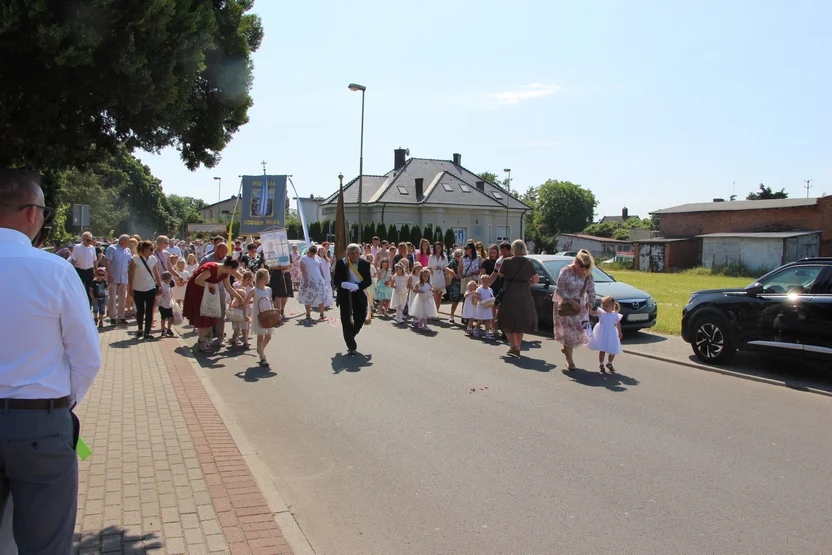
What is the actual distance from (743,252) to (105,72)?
172 ft

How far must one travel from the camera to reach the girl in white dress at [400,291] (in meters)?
16.3

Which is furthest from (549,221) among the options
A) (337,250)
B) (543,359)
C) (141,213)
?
(543,359)

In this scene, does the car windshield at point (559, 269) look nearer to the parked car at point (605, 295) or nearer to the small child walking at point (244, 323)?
the parked car at point (605, 295)

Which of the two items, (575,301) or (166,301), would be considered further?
(166,301)

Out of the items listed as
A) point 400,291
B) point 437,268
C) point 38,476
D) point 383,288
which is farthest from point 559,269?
point 38,476

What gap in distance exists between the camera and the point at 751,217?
5591 cm

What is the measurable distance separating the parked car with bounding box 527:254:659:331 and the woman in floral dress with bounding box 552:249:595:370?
2.64m

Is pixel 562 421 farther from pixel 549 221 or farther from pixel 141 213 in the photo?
pixel 549 221

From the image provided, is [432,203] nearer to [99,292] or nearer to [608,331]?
[99,292]

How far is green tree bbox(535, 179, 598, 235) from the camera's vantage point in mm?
119875

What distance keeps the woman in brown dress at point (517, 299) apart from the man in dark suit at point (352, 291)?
2.39 m

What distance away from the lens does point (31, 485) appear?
2.66m

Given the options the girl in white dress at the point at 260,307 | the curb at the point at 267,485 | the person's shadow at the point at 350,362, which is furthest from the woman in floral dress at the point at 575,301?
the curb at the point at 267,485

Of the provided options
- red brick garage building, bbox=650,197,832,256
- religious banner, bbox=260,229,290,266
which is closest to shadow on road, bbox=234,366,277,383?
religious banner, bbox=260,229,290,266
